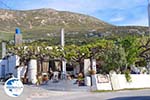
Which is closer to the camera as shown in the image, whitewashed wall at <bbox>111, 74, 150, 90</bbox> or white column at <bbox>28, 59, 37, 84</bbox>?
whitewashed wall at <bbox>111, 74, 150, 90</bbox>

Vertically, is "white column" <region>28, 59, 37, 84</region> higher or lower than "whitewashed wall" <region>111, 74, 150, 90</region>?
higher

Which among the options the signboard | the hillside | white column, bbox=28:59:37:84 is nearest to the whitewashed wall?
the signboard

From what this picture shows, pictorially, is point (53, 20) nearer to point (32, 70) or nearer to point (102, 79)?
point (32, 70)

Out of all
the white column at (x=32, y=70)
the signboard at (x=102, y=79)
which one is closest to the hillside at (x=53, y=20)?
the white column at (x=32, y=70)

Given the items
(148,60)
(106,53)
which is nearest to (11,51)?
(106,53)

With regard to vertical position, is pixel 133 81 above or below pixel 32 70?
below

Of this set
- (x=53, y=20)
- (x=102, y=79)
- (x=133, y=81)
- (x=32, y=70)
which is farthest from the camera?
(x=53, y=20)

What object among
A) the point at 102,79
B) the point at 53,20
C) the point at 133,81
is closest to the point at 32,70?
the point at 102,79

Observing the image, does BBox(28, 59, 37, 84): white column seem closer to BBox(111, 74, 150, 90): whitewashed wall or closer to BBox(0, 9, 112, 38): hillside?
BBox(111, 74, 150, 90): whitewashed wall

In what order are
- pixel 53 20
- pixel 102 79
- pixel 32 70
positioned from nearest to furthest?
pixel 102 79 < pixel 32 70 < pixel 53 20

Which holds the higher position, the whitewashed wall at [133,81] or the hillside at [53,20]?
the hillside at [53,20]

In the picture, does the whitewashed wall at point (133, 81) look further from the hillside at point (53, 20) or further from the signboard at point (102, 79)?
the hillside at point (53, 20)

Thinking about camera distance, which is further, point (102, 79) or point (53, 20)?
point (53, 20)

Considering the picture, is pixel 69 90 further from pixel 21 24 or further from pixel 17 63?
pixel 21 24
